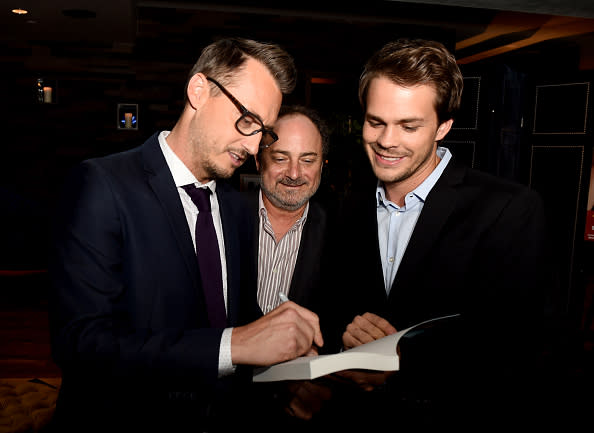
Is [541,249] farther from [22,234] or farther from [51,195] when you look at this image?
[51,195]

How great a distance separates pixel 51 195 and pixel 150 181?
6103 millimetres

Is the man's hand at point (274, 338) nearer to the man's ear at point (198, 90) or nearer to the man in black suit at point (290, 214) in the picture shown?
the man's ear at point (198, 90)

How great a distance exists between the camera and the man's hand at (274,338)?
3.30ft

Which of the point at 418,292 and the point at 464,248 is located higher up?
the point at 464,248

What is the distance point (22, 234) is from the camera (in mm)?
4770

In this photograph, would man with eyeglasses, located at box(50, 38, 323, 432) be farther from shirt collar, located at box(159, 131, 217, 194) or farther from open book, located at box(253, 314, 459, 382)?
open book, located at box(253, 314, 459, 382)

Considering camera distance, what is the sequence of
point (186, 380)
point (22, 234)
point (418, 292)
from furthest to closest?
point (22, 234) < point (418, 292) < point (186, 380)

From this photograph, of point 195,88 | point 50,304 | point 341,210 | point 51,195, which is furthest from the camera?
point 51,195

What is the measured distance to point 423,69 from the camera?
154 centimetres

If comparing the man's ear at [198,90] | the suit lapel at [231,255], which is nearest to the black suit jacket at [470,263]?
the suit lapel at [231,255]

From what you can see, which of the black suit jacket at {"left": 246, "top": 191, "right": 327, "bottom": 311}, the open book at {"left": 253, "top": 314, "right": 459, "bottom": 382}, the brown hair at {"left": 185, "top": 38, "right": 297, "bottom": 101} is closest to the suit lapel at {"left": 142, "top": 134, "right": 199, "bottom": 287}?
the brown hair at {"left": 185, "top": 38, "right": 297, "bottom": 101}

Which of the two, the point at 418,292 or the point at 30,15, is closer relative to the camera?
the point at 418,292

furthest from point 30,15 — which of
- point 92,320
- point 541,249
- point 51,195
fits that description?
point 541,249

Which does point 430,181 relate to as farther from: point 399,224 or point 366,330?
point 366,330
